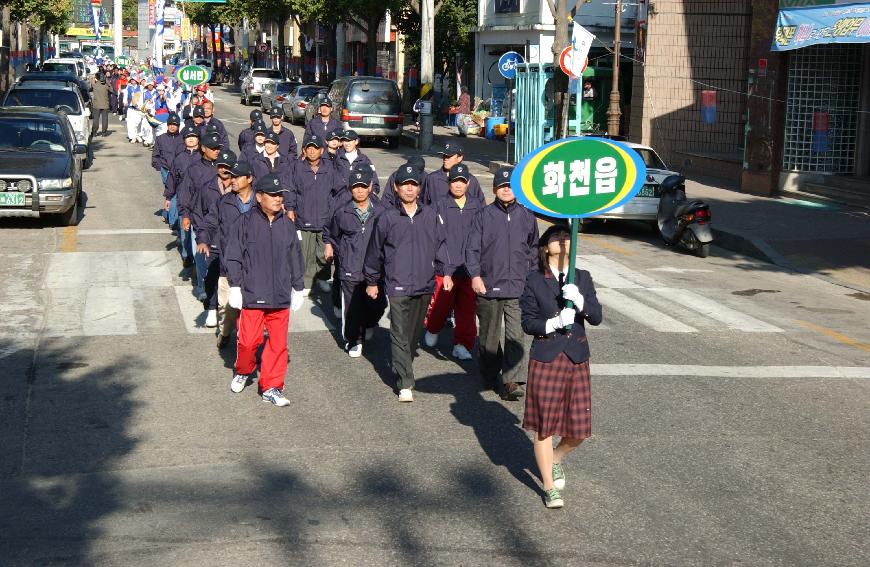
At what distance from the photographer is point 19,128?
19484 millimetres

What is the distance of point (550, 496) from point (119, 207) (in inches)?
597

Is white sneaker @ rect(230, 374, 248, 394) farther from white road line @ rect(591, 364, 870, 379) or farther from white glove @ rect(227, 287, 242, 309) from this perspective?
white road line @ rect(591, 364, 870, 379)

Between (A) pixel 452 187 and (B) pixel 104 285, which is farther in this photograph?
(B) pixel 104 285

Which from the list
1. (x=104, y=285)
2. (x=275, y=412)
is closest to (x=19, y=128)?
(x=104, y=285)

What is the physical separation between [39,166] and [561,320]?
13341 millimetres

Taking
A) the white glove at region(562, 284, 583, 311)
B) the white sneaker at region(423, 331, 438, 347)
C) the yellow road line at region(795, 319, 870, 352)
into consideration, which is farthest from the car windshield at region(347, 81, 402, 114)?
the white glove at region(562, 284, 583, 311)

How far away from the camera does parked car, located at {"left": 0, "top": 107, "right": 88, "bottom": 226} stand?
1753cm

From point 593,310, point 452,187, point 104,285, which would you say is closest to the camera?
point 593,310

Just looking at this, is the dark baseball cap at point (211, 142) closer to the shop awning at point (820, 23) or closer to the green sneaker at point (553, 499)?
the green sneaker at point (553, 499)

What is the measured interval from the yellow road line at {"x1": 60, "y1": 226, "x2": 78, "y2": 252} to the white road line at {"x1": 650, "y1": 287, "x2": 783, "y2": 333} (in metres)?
7.84

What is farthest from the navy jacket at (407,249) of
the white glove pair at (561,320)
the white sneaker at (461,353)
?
the white glove pair at (561,320)

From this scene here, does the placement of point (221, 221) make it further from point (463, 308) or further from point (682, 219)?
point (682, 219)

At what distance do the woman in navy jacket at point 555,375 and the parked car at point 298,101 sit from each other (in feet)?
111

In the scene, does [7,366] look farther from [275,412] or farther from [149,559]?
[149,559]
